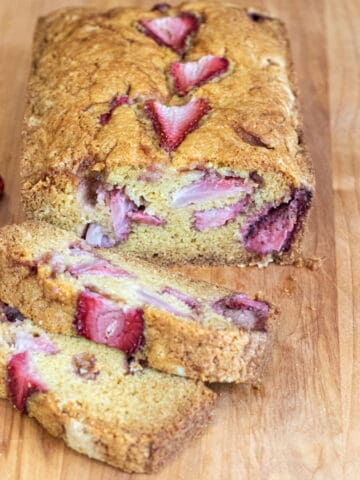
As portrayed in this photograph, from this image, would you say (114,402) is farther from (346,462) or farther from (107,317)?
(346,462)

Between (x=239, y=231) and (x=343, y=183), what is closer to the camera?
(x=239, y=231)

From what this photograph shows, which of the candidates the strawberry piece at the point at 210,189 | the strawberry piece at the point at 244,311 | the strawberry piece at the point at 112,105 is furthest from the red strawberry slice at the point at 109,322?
the strawberry piece at the point at 112,105

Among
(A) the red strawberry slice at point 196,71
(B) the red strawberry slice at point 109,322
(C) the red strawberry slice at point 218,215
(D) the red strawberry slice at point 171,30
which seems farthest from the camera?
(D) the red strawberry slice at point 171,30

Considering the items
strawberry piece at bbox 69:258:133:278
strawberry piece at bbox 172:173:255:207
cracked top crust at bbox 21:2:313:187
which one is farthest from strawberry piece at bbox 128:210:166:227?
strawberry piece at bbox 69:258:133:278

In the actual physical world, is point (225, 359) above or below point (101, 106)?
below

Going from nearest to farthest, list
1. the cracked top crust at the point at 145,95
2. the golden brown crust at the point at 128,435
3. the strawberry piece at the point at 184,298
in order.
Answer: the golden brown crust at the point at 128,435 → the strawberry piece at the point at 184,298 → the cracked top crust at the point at 145,95

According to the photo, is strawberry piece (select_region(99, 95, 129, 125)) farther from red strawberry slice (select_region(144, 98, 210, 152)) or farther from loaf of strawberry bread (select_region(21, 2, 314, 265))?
red strawberry slice (select_region(144, 98, 210, 152))

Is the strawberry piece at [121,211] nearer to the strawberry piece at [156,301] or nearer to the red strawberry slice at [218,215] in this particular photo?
the red strawberry slice at [218,215]

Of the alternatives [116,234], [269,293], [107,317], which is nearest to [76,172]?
[116,234]

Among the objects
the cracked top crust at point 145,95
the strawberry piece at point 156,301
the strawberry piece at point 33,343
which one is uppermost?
the cracked top crust at point 145,95
